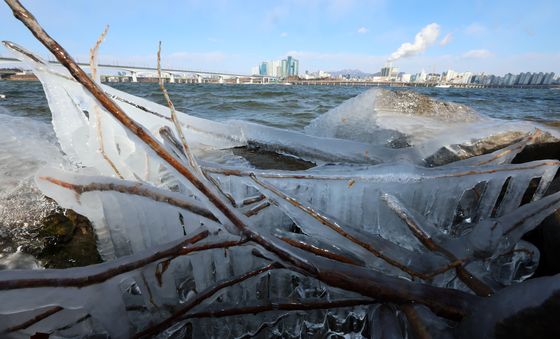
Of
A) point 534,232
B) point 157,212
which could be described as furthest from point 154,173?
point 534,232

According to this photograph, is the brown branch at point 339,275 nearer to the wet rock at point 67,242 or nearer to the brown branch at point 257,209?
the brown branch at point 257,209

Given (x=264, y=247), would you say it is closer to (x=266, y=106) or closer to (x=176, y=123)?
(x=176, y=123)

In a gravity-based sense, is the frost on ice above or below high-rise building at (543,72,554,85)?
above

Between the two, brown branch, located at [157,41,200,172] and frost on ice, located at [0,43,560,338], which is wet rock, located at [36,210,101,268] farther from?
brown branch, located at [157,41,200,172]

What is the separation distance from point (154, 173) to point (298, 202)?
101 cm

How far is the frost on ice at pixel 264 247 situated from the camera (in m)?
0.79

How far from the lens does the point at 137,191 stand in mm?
1010

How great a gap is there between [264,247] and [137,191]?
553 mm

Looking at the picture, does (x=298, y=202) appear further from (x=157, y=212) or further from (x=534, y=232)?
(x=534, y=232)

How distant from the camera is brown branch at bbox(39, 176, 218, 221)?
0.89 m

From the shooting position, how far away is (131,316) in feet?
3.33

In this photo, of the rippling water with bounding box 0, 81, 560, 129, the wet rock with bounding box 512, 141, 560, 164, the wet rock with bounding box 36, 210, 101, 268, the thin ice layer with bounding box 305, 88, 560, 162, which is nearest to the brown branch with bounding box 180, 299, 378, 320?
the wet rock with bounding box 36, 210, 101, 268

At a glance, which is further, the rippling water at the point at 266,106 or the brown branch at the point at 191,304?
the rippling water at the point at 266,106

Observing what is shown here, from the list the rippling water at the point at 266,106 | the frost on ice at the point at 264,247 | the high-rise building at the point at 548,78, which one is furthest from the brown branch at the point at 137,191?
the high-rise building at the point at 548,78
